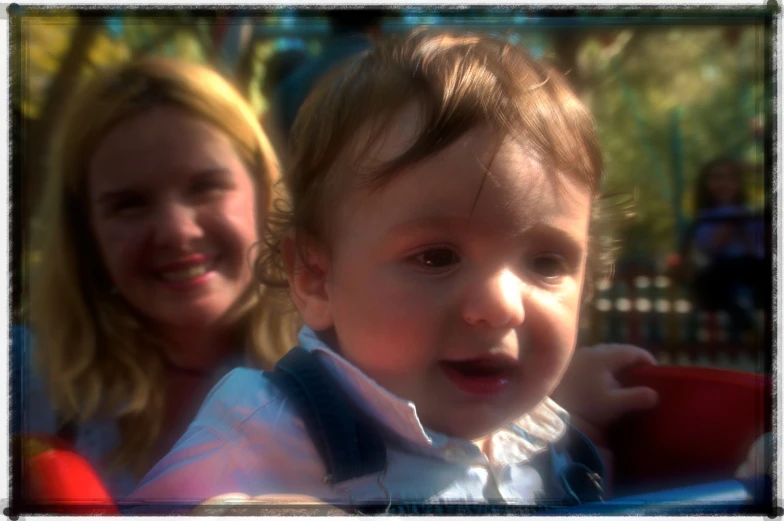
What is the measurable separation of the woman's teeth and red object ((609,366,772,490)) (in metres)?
0.99

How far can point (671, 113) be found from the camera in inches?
54.2

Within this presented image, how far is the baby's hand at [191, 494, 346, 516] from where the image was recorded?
129cm

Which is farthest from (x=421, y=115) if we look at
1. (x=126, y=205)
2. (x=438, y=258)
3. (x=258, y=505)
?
(x=258, y=505)

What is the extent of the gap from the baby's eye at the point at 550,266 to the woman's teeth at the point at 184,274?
67 centimetres

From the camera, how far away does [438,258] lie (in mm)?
1257

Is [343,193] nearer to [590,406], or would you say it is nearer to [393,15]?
[393,15]

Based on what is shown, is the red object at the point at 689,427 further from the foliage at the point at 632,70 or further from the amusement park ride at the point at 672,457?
the foliage at the point at 632,70

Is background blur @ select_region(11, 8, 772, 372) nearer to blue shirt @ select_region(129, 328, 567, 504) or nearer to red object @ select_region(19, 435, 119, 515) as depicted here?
red object @ select_region(19, 435, 119, 515)

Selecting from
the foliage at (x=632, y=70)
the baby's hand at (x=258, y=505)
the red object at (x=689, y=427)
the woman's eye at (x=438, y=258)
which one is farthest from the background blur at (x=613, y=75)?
the baby's hand at (x=258, y=505)

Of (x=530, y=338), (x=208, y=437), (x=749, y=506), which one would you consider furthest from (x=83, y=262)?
(x=749, y=506)

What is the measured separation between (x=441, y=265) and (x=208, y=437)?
564 mm

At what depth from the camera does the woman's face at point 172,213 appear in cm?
130

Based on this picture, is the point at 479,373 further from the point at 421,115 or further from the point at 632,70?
the point at 632,70

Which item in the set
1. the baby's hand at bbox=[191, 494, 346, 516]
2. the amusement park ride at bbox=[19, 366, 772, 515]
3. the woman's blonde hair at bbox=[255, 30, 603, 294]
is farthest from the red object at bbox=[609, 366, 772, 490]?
the baby's hand at bbox=[191, 494, 346, 516]
